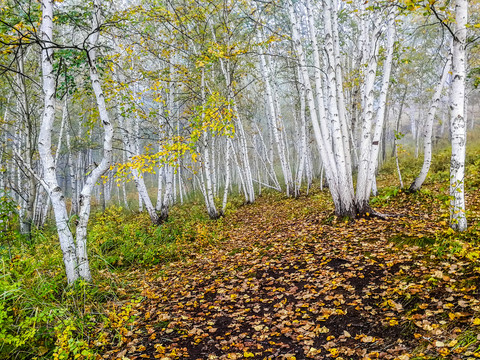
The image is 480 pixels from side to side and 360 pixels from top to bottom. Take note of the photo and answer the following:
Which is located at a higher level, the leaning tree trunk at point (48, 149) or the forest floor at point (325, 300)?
the leaning tree trunk at point (48, 149)

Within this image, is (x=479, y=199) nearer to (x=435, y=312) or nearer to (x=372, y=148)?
(x=372, y=148)

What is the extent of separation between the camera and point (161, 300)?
4.30 m

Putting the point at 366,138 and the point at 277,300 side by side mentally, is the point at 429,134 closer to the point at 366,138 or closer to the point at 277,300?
the point at 366,138

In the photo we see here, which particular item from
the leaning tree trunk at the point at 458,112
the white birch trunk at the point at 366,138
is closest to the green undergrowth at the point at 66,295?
the white birch trunk at the point at 366,138

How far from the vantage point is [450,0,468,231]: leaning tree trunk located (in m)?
3.90

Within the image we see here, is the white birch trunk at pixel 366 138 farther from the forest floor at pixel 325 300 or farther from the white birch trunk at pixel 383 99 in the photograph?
the forest floor at pixel 325 300

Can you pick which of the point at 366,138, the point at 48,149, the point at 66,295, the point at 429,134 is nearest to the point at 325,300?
the point at 66,295

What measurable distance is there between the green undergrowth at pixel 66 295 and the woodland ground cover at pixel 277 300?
0.02 meters

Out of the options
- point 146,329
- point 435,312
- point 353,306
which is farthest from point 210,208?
point 435,312

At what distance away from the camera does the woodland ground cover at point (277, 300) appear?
280cm

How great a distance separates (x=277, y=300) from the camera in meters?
3.85

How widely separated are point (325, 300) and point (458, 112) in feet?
11.5

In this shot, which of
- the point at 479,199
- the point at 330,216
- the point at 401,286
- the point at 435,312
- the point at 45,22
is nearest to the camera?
the point at 435,312

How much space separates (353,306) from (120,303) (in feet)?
11.1
